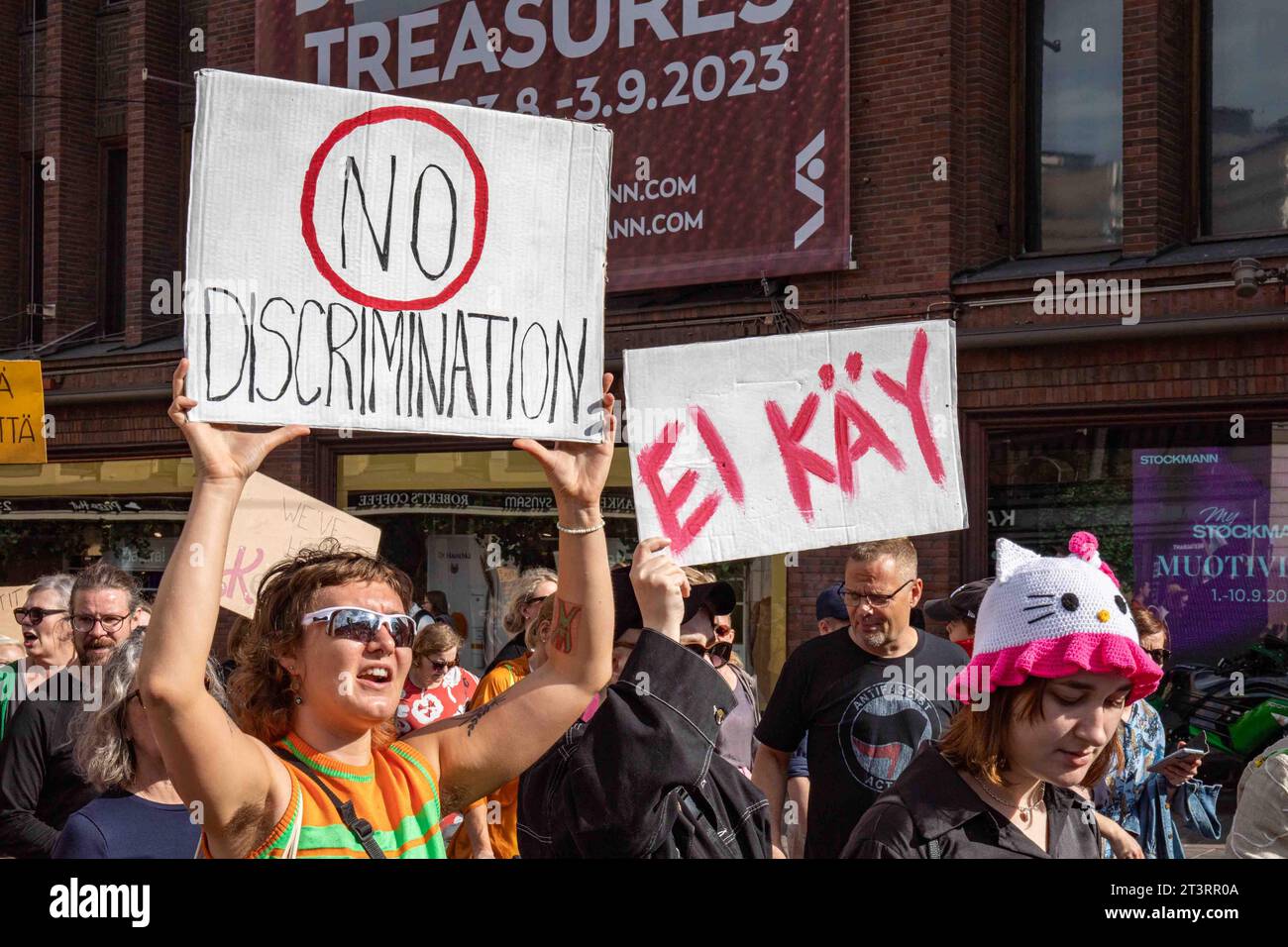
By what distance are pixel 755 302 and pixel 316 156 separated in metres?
8.98

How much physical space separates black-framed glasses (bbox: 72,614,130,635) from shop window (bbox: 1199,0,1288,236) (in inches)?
327

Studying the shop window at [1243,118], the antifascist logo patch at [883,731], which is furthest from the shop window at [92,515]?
the antifascist logo patch at [883,731]

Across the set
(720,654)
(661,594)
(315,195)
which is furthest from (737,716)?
(315,195)

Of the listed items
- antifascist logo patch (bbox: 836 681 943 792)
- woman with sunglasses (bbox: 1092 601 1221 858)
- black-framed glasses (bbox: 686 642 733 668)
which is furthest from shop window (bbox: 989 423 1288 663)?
antifascist logo patch (bbox: 836 681 943 792)

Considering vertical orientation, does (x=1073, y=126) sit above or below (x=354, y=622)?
above

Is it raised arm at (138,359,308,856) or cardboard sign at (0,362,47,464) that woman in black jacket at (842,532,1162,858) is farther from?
cardboard sign at (0,362,47,464)

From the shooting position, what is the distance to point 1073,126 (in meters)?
11.7

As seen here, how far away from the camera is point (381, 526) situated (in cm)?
1436

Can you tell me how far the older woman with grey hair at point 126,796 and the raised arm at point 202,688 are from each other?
29.2 inches

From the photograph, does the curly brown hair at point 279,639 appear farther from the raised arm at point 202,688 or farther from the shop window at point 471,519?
the shop window at point 471,519

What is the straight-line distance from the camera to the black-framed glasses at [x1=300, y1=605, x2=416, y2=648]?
9.43 ft

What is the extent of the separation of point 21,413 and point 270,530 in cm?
364

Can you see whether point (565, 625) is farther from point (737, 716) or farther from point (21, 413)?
point (21, 413)

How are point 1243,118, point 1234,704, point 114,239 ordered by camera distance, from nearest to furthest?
point 1234,704, point 1243,118, point 114,239
